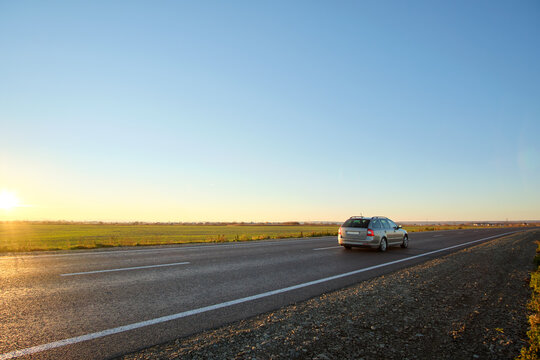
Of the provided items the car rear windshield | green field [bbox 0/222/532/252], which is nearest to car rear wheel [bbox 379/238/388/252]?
the car rear windshield

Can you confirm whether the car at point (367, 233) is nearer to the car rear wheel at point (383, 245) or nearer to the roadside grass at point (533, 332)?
the car rear wheel at point (383, 245)

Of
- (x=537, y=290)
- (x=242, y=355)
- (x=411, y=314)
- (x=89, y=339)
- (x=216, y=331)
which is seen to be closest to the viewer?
(x=242, y=355)

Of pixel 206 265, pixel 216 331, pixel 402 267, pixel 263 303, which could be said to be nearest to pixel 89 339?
pixel 216 331

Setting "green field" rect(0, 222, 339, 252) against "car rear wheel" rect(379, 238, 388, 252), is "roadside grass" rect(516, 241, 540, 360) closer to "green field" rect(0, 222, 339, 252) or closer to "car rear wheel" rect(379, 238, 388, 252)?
"car rear wheel" rect(379, 238, 388, 252)

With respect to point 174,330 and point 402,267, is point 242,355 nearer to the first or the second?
point 174,330

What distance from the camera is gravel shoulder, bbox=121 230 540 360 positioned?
3.15 m

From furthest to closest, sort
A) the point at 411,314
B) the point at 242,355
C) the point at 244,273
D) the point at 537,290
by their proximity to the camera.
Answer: the point at 244,273 < the point at 537,290 < the point at 411,314 < the point at 242,355

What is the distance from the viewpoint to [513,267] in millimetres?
9156

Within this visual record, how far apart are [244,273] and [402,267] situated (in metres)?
4.89

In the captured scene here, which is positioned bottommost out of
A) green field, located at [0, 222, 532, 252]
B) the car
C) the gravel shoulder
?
green field, located at [0, 222, 532, 252]

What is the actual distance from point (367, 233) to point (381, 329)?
9752 mm

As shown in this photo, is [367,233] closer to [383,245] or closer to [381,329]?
[383,245]

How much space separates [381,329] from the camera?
383 centimetres

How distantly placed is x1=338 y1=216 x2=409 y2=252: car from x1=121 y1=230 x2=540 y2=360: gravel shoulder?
6946 millimetres
